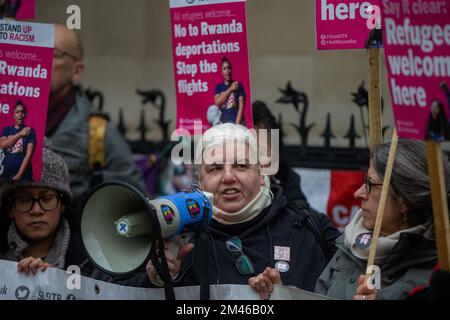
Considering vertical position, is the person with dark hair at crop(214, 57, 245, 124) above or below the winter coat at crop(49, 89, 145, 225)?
above

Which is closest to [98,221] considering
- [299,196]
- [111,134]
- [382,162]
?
[382,162]

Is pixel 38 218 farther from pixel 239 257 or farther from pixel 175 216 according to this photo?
pixel 175 216

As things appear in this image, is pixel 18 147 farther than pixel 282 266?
Yes

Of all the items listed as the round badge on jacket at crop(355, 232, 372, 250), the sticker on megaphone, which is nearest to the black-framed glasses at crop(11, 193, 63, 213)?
the sticker on megaphone

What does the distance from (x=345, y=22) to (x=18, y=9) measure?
6.56 ft

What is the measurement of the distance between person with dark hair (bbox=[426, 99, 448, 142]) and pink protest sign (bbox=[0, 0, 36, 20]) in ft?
9.33

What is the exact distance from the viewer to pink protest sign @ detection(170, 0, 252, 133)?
5051 mm

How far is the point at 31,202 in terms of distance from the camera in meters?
4.89

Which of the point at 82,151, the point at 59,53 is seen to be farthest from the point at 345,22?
the point at 59,53

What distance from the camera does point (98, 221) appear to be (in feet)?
14.1

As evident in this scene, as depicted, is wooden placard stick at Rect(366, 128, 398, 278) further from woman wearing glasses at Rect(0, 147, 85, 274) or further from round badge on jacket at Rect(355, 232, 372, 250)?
woman wearing glasses at Rect(0, 147, 85, 274)

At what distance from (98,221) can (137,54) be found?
635cm

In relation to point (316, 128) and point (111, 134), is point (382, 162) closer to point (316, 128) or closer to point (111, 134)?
→ point (111, 134)

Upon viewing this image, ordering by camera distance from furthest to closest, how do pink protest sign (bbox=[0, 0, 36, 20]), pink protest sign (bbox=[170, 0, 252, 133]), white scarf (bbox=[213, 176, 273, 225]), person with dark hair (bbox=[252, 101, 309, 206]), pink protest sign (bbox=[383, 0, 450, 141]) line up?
person with dark hair (bbox=[252, 101, 309, 206]) < pink protest sign (bbox=[0, 0, 36, 20]) < pink protest sign (bbox=[170, 0, 252, 133]) < white scarf (bbox=[213, 176, 273, 225]) < pink protest sign (bbox=[383, 0, 450, 141])
